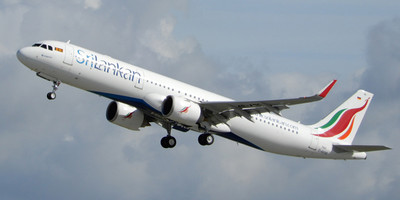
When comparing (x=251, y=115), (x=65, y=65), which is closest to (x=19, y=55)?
(x=65, y=65)

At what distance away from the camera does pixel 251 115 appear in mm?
53656

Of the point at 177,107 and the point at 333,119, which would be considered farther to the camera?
the point at 333,119

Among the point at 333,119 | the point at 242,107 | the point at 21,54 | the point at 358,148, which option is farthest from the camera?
the point at 333,119

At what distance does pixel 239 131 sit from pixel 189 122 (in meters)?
5.10

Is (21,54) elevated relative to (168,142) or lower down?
elevated

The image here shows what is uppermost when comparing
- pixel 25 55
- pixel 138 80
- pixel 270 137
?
pixel 25 55

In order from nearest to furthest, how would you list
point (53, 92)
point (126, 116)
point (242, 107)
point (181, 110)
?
point (53, 92) < point (181, 110) < point (242, 107) < point (126, 116)

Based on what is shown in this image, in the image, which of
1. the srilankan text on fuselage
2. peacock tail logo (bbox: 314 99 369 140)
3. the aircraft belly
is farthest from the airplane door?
peacock tail logo (bbox: 314 99 369 140)

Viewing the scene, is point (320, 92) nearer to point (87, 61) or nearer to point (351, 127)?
point (87, 61)

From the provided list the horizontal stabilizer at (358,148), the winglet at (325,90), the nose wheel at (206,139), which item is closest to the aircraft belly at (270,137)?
the nose wheel at (206,139)

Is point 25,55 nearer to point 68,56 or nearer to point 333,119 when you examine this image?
point 68,56

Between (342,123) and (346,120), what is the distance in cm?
66

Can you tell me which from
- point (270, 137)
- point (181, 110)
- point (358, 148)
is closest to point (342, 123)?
point (358, 148)

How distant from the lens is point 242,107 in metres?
50.6
